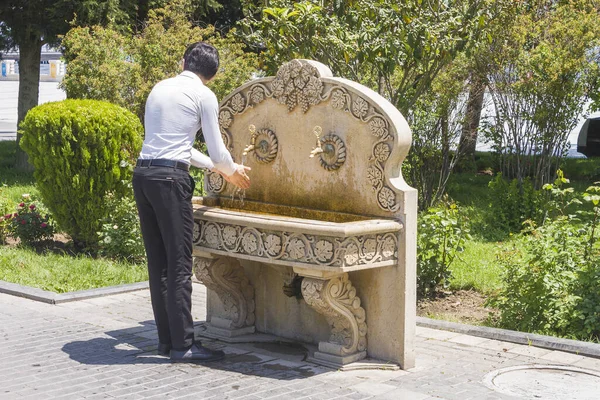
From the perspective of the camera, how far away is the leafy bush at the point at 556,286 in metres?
6.88

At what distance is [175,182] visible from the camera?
19.7 ft

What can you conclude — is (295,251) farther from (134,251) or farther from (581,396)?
(134,251)

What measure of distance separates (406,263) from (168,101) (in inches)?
74.7

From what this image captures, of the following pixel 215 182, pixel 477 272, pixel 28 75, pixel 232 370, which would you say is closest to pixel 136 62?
pixel 28 75

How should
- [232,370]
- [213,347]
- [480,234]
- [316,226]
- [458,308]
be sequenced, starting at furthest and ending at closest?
[480,234], [458,308], [213,347], [232,370], [316,226]

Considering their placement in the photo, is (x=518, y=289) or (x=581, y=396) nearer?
(x=581, y=396)

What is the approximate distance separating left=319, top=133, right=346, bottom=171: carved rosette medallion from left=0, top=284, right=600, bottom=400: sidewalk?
1.35m

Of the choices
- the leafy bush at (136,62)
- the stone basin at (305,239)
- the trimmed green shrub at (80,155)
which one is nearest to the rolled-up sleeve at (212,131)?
the stone basin at (305,239)

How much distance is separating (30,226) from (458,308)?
214 inches

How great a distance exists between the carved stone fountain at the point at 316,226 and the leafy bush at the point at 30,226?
14.7 ft

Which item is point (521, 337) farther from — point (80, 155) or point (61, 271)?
point (80, 155)

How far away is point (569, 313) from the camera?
6.89 meters

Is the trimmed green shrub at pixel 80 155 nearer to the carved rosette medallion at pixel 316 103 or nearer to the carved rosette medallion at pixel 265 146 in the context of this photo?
the carved rosette medallion at pixel 316 103

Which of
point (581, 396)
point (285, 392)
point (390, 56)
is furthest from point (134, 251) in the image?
point (581, 396)
